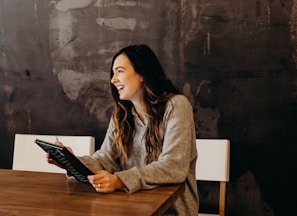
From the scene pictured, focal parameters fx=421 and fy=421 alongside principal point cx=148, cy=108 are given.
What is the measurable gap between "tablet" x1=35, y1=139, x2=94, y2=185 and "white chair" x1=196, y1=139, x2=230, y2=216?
885 mm

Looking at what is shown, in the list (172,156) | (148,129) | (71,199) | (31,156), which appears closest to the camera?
(71,199)

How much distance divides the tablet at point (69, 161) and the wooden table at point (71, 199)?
6 centimetres

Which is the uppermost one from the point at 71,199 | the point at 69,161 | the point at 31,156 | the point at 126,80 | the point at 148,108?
the point at 126,80

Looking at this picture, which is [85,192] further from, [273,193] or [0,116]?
[0,116]

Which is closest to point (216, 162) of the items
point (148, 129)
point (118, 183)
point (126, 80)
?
point (148, 129)

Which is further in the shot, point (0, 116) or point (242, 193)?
point (0, 116)

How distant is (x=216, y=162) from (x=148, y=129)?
23.6 inches

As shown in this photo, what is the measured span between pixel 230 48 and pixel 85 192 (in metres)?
1.38

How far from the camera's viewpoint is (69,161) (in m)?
1.44

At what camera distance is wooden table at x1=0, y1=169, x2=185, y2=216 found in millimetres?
1257

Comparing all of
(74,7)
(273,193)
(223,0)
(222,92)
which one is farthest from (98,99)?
(273,193)

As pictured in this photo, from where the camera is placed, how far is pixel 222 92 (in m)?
2.51

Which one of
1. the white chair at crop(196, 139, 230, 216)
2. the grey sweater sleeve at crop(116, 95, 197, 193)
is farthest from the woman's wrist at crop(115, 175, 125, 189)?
the white chair at crop(196, 139, 230, 216)

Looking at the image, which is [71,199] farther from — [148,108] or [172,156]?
[148,108]
